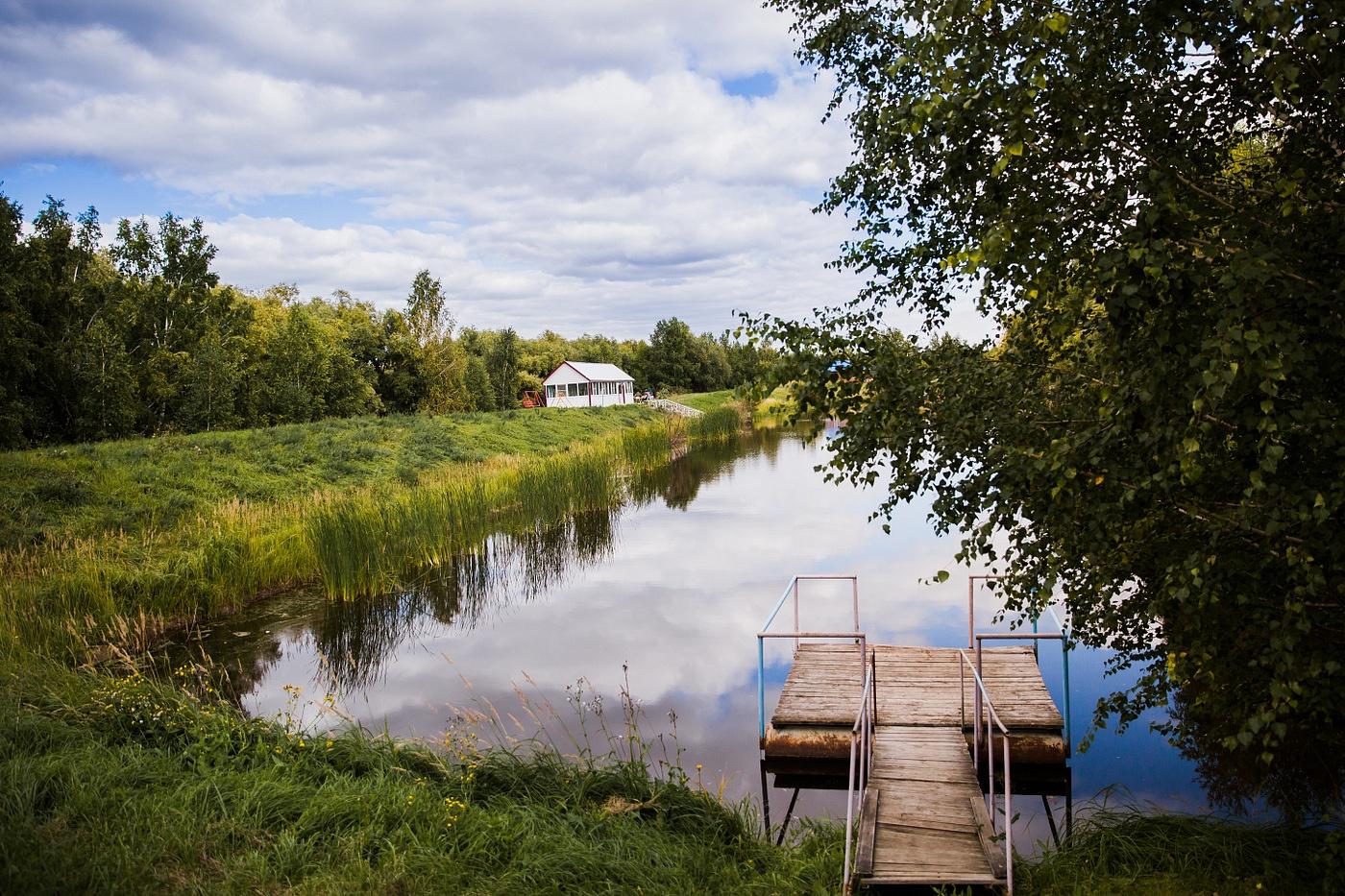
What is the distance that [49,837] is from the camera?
16.6 ft

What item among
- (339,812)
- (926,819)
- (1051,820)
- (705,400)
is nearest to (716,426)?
(705,400)

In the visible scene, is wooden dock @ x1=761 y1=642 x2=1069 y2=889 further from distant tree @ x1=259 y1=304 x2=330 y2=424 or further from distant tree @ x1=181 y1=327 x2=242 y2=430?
distant tree @ x1=259 y1=304 x2=330 y2=424

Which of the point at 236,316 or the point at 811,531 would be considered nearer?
the point at 811,531

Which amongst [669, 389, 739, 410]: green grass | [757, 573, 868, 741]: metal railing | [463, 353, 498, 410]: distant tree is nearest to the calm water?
[757, 573, 868, 741]: metal railing

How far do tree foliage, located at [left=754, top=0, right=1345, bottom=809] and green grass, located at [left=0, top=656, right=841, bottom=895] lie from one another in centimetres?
308

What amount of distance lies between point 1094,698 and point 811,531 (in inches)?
500

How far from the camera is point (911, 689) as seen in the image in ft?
32.8

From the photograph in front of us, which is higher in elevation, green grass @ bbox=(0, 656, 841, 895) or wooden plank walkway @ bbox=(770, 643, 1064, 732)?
green grass @ bbox=(0, 656, 841, 895)

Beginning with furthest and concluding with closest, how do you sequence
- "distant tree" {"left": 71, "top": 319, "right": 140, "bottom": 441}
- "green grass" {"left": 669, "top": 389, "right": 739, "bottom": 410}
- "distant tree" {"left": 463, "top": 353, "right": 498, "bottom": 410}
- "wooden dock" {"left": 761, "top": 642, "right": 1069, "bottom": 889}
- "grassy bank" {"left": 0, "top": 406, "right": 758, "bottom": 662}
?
1. "green grass" {"left": 669, "top": 389, "right": 739, "bottom": 410}
2. "distant tree" {"left": 463, "top": 353, "right": 498, "bottom": 410}
3. "distant tree" {"left": 71, "top": 319, "right": 140, "bottom": 441}
4. "grassy bank" {"left": 0, "top": 406, "right": 758, "bottom": 662}
5. "wooden dock" {"left": 761, "top": 642, "right": 1069, "bottom": 889}

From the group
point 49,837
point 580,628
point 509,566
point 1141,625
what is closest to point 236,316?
point 509,566

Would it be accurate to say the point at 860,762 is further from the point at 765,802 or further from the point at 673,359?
the point at 673,359

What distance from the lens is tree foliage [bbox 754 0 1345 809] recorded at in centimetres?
329

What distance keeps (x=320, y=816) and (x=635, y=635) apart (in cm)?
889

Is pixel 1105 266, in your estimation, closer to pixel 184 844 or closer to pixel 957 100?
pixel 957 100
